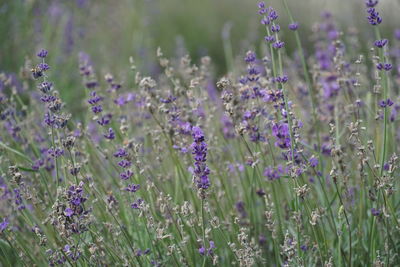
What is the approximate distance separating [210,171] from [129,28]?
5142 mm

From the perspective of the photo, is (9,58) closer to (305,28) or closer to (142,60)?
(142,60)

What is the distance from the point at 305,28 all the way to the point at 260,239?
641 cm

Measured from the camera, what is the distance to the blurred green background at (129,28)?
4945mm

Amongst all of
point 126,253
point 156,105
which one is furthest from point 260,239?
point 156,105

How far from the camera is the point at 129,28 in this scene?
22.3 feet

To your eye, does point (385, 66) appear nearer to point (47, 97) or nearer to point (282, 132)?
point (282, 132)

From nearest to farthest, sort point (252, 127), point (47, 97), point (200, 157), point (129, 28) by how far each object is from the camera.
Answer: point (200, 157)
point (47, 97)
point (252, 127)
point (129, 28)

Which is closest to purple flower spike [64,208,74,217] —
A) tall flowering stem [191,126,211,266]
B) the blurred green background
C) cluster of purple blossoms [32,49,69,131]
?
cluster of purple blossoms [32,49,69,131]

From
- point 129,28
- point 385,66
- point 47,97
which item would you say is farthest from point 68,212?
point 129,28

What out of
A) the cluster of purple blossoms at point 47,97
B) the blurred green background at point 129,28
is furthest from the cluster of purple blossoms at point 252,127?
the blurred green background at point 129,28

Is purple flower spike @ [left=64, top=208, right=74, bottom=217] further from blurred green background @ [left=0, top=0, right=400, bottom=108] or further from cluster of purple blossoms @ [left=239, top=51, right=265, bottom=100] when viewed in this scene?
blurred green background @ [left=0, top=0, right=400, bottom=108]

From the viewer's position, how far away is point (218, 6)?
9.70 metres

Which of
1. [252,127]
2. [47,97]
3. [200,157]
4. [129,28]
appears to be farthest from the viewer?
[129,28]

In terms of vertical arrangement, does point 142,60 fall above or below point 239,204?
above
